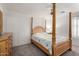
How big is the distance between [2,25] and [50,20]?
3.18 feet

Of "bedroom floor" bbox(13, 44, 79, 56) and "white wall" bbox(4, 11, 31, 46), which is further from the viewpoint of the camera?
"white wall" bbox(4, 11, 31, 46)

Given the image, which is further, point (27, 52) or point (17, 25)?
point (17, 25)

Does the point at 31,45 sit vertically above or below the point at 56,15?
below

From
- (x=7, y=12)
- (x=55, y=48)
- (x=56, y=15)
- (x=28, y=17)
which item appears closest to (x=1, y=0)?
(x=7, y=12)

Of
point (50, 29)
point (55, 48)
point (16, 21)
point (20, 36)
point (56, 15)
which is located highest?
point (56, 15)

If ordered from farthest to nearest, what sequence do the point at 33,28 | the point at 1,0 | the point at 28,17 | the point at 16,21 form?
the point at 33,28 < the point at 28,17 < the point at 16,21 < the point at 1,0

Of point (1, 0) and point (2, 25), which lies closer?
point (1, 0)

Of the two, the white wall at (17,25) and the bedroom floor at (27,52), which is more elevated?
the white wall at (17,25)

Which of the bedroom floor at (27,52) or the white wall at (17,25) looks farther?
the white wall at (17,25)

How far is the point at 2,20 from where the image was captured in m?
1.61

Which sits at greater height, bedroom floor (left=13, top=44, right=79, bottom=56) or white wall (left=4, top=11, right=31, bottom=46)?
white wall (left=4, top=11, right=31, bottom=46)

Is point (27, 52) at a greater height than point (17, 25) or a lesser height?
lesser

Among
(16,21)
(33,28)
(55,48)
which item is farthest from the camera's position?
(33,28)

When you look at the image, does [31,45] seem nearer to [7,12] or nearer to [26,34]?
[26,34]
